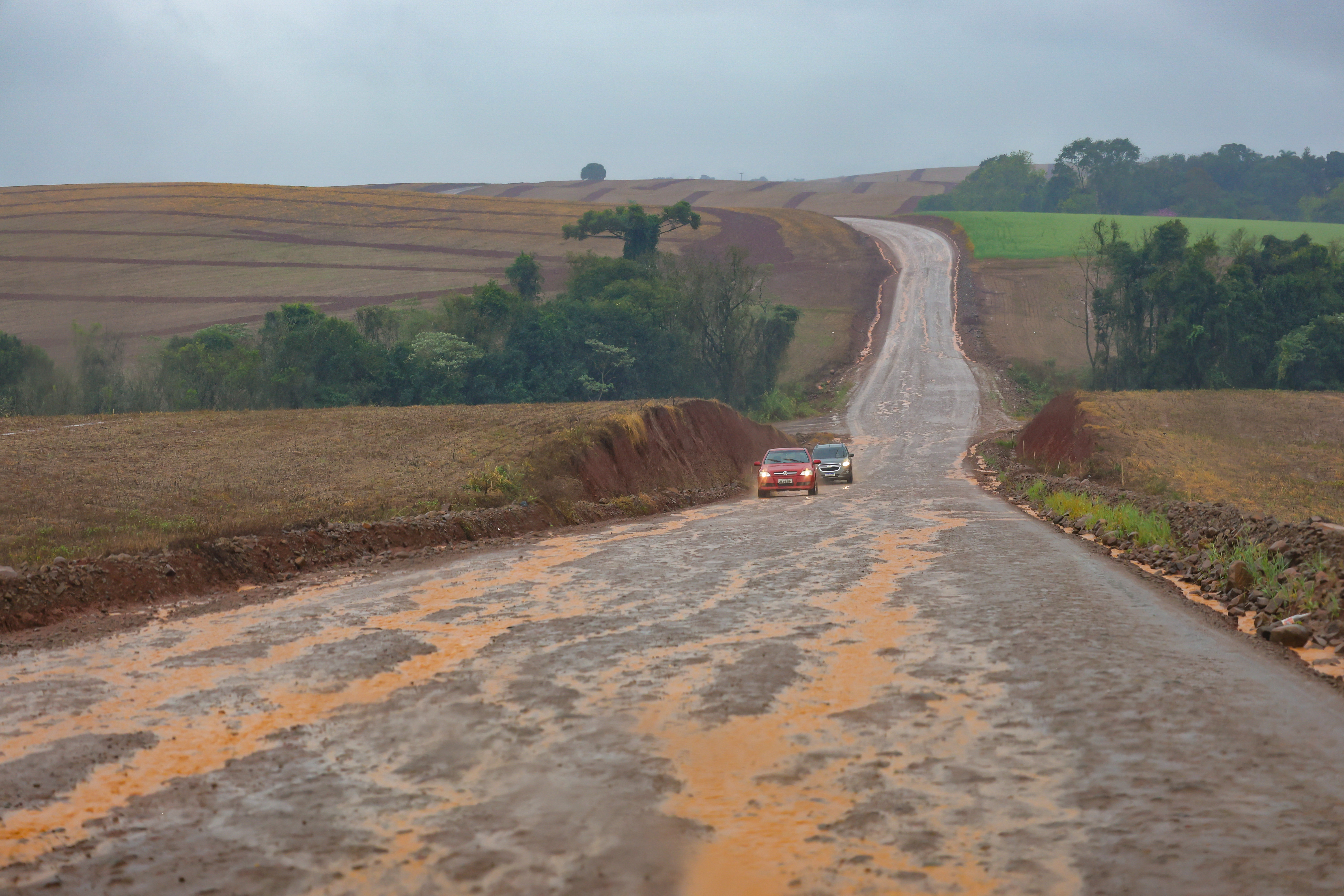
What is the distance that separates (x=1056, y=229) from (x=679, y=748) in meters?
126

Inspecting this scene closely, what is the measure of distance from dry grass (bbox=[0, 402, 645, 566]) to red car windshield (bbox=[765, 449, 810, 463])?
4.87 meters

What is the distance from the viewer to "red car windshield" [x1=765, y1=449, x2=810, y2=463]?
104ft

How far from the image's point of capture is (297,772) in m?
7.31

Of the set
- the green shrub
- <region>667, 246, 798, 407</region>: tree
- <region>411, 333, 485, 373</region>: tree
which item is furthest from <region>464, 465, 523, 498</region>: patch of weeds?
<region>667, 246, 798, 407</region>: tree

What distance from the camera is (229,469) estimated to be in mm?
22781

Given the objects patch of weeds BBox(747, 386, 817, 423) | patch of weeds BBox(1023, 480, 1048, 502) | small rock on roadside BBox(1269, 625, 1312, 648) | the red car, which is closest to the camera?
small rock on roadside BBox(1269, 625, 1312, 648)

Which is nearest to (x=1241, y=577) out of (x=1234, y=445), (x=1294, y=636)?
(x=1294, y=636)

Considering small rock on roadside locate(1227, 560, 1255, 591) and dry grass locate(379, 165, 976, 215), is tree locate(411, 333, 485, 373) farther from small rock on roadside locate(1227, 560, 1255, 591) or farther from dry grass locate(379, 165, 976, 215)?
dry grass locate(379, 165, 976, 215)

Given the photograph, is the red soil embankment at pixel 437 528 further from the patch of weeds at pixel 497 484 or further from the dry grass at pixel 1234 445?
the dry grass at pixel 1234 445

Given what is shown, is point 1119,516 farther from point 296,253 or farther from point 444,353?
point 296,253

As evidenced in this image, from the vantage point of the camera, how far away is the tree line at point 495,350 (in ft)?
171

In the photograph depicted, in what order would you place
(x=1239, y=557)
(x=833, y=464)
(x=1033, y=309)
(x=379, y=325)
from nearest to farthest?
(x=1239, y=557)
(x=833, y=464)
(x=379, y=325)
(x=1033, y=309)

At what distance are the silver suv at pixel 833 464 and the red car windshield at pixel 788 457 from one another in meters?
3.29

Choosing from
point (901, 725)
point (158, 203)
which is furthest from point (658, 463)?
point (158, 203)
